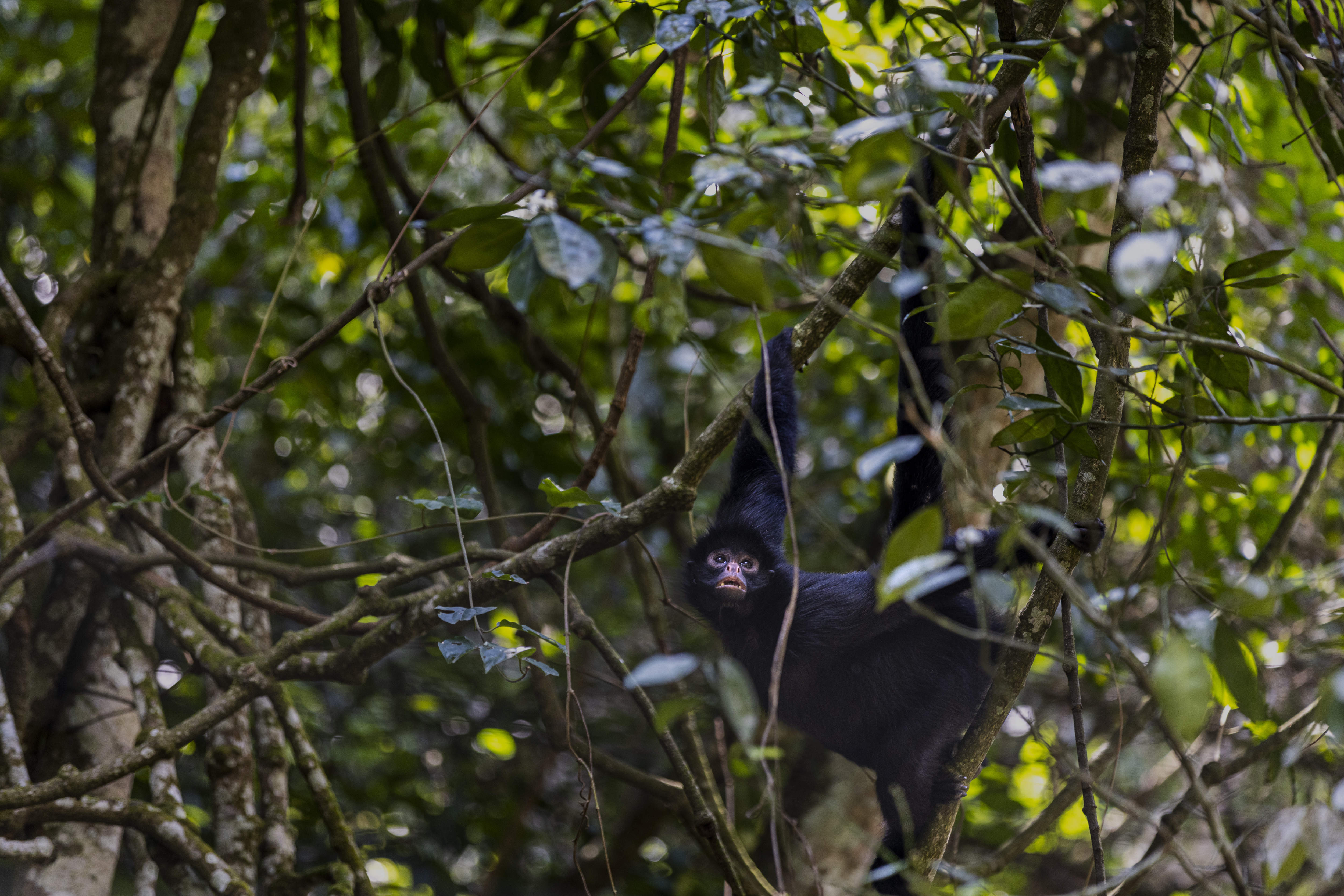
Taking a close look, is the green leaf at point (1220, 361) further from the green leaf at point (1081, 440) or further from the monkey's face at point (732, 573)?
the monkey's face at point (732, 573)

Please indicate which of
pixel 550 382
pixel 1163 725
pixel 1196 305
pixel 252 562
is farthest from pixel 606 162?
pixel 550 382

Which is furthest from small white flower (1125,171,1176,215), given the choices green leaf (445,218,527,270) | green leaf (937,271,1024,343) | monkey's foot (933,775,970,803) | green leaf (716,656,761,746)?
monkey's foot (933,775,970,803)

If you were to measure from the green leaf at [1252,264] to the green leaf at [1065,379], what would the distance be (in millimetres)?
384

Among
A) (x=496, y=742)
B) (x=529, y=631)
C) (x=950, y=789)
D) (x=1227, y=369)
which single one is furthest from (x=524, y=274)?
(x=496, y=742)

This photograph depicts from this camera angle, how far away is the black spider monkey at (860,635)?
322cm

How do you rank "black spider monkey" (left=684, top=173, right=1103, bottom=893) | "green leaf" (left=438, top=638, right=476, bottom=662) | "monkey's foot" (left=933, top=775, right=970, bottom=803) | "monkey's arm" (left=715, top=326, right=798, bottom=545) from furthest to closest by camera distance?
1. "monkey's arm" (left=715, top=326, right=798, bottom=545)
2. "black spider monkey" (left=684, top=173, right=1103, bottom=893)
3. "monkey's foot" (left=933, top=775, right=970, bottom=803)
4. "green leaf" (left=438, top=638, right=476, bottom=662)

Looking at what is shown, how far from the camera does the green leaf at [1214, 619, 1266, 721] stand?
1.59 m

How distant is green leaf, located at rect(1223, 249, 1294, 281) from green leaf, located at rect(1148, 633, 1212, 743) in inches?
35.0

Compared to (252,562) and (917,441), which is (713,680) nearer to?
(917,441)

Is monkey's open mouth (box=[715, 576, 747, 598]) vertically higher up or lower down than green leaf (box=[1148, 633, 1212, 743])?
higher up

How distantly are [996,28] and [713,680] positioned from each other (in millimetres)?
2727

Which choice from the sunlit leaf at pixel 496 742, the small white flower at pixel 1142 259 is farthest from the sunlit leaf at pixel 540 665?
the sunlit leaf at pixel 496 742

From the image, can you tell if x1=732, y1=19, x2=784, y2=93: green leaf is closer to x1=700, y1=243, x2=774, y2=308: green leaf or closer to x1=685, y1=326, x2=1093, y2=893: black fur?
x1=685, y1=326, x2=1093, y2=893: black fur

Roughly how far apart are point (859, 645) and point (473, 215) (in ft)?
6.79
